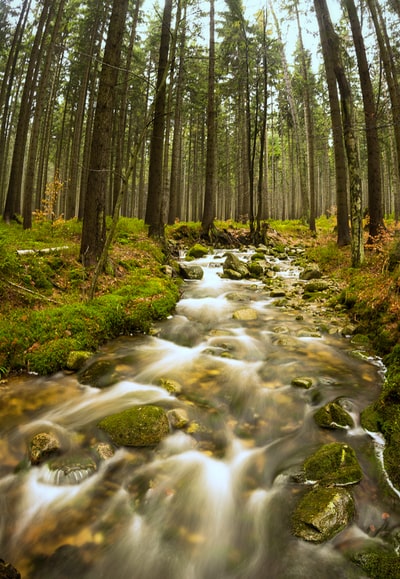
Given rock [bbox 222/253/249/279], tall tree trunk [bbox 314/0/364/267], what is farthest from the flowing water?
rock [bbox 222/253/249/279]

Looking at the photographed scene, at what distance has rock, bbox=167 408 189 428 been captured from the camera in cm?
389

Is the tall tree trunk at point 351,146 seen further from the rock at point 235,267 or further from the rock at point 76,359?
the rock at point 76,359

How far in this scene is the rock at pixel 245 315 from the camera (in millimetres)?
7758

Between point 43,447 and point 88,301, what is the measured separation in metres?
3.57

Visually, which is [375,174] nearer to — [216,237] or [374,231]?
[374,231]

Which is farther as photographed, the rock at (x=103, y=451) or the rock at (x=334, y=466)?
the rock at (x=103, y=451)

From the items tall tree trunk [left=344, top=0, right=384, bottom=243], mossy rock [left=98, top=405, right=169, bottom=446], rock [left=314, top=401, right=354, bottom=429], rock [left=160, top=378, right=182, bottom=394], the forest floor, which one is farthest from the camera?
tall tree trunk [left=344, top=0, right=384, bottom=243]

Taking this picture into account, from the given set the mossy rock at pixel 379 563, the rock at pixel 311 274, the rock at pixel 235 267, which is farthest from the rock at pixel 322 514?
the rock at pixel 235 267

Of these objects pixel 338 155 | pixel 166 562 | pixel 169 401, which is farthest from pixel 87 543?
pixel 338 155

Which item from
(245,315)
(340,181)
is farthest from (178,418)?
(340,181)

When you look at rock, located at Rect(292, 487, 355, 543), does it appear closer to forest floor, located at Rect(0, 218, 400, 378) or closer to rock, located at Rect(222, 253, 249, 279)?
forest floor, located at Rect(0, 218, 400, 378)

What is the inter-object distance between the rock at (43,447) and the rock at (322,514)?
234 cm

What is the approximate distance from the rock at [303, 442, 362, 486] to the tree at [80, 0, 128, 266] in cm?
666

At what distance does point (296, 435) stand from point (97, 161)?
24.0 ft
